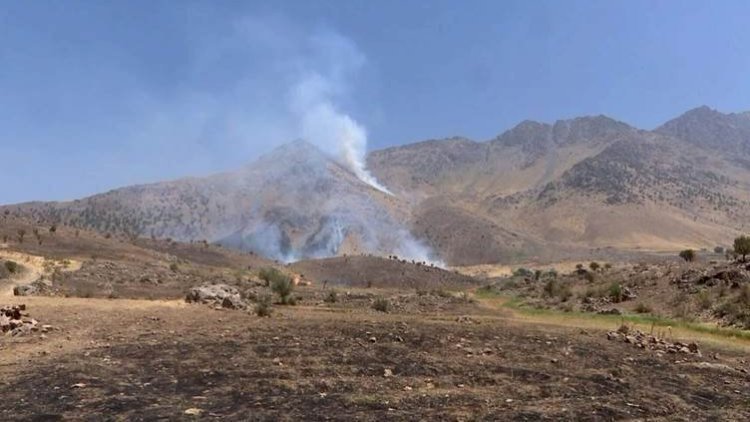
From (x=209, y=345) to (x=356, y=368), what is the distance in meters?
4.13

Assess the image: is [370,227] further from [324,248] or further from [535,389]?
[535,389]

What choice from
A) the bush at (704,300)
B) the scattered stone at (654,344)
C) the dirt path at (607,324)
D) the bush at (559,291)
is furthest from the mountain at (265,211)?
the scattered stone at (654,344)

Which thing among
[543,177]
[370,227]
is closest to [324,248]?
[370,227]

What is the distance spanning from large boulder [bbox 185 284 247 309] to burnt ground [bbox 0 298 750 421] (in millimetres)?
4628

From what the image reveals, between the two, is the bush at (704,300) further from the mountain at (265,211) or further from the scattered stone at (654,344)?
the mountain at (265,211)

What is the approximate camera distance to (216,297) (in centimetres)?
2570

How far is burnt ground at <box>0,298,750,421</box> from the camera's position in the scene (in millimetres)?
9828

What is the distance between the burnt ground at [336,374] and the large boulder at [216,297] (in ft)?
15.2

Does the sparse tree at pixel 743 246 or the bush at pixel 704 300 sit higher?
the sparse tree at pixel 743 246

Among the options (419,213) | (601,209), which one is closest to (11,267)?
(419,213)

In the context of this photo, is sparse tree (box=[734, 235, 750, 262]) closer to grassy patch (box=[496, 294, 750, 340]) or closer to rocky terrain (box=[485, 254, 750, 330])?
rocky terrain (box=[485, 254, 750, 330])

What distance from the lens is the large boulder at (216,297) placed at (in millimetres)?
24906

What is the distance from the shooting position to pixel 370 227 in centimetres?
11831

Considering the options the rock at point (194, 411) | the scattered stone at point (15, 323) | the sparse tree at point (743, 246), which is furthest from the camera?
the sparse tree at point (743, 246)
